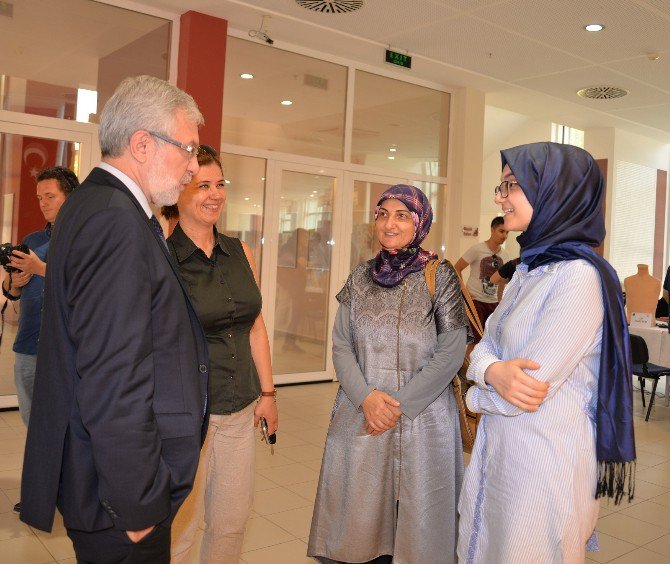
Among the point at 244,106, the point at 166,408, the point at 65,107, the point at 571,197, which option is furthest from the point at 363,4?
the point at 166,408

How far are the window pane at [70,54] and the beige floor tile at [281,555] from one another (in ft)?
14.4

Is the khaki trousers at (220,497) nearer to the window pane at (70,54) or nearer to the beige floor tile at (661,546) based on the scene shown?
the beige floor tile at (661,546)

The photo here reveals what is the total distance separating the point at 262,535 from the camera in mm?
3393

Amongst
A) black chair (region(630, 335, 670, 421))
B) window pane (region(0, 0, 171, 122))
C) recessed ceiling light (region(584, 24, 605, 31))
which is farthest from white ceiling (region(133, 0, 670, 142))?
black chair (region(630, 335, 670, 421))

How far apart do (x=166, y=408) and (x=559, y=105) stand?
30.3ft

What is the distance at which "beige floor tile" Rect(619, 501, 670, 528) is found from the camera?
392 centimetres

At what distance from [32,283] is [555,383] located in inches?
109

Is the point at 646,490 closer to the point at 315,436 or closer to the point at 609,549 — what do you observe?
the point at 609,549

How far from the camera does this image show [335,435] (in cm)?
258

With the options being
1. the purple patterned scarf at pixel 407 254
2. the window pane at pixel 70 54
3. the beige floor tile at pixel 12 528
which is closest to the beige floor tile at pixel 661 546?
the purple patterned scarf at pixel 407 254

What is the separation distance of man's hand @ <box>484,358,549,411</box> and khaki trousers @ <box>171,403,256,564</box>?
1.01 meters

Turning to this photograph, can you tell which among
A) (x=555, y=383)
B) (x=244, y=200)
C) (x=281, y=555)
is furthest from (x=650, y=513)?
(x=244, y=200)

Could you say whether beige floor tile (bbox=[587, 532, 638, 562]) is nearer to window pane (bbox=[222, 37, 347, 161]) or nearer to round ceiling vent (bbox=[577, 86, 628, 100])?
window pane (bbox=[222, 37, 347, 161])

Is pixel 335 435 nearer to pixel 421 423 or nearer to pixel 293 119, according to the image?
pixel 421 423
